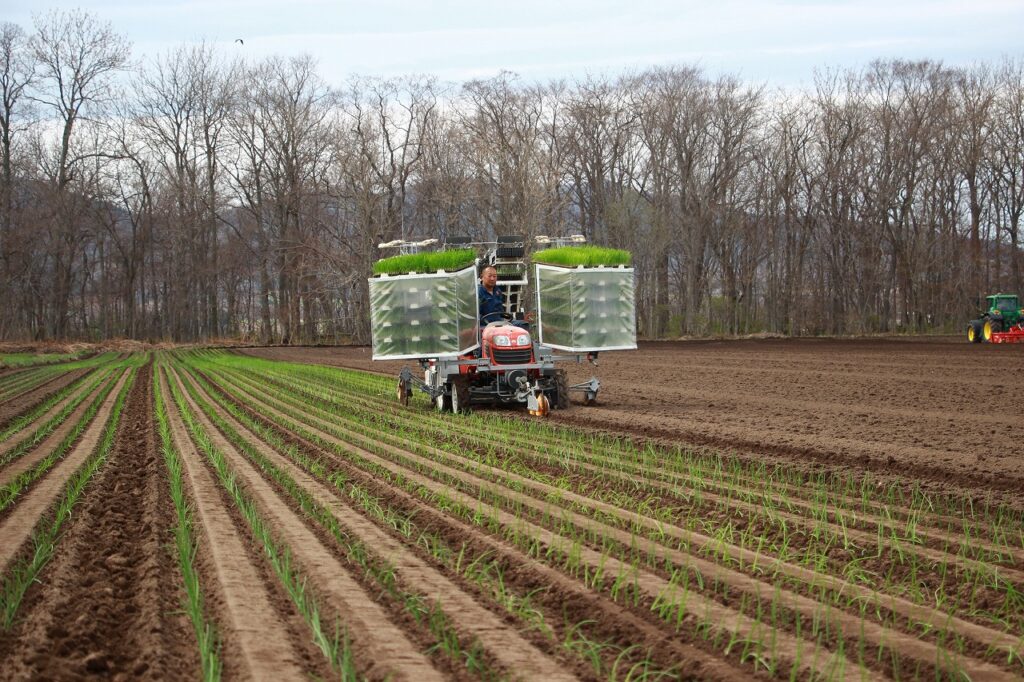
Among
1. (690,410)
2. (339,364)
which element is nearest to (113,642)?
(690,410)

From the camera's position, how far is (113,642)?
5.05 m

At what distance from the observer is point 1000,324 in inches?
1284

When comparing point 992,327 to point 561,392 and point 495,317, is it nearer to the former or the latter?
point 561,392

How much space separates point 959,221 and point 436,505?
50.8 metres

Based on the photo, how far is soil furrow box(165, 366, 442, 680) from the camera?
4.56 m

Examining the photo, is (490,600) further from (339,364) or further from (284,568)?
(339,364)

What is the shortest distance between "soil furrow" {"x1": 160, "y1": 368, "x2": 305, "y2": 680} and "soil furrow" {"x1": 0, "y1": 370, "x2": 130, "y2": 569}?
3.96 feet

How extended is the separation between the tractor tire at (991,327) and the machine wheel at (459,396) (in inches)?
917

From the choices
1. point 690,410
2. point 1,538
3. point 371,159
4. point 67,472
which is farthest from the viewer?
point 371,159

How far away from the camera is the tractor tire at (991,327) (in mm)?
32594

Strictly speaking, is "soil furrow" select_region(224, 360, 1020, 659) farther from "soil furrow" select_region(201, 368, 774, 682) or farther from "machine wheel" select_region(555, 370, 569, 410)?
"machine wheel" select_region(555, 370, 569, 410)

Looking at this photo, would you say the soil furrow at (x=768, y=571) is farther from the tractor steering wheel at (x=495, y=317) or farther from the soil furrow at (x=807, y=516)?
the tractor steering wheel at (x=495, y=317)

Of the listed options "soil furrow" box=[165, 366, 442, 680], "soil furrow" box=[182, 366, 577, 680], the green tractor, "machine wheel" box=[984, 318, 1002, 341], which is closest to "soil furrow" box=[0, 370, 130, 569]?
"soil furrow" box=[165, 366, 442, 680]

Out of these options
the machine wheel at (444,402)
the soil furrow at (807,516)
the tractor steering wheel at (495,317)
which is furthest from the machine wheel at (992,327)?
the soil furrow at (807,516)
